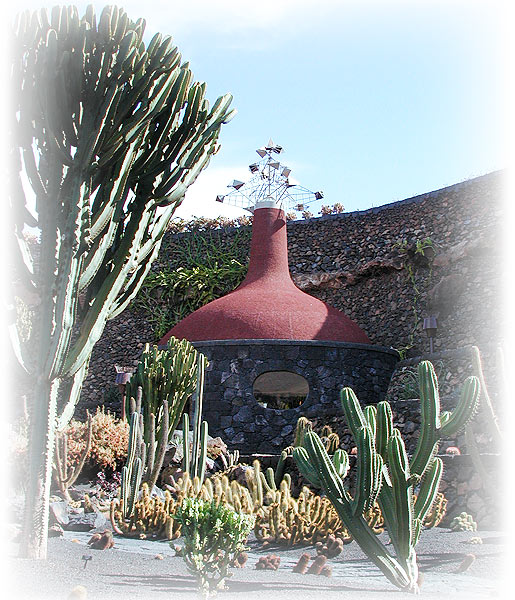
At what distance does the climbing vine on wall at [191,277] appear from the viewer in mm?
18234

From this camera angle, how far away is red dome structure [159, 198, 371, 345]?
13023 millimetres

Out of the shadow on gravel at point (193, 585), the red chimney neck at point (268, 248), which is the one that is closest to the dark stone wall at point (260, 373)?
the red chimney neck at point (268, 248)

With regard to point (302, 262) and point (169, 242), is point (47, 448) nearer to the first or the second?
point (302, 262)

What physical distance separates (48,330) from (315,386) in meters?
8.05

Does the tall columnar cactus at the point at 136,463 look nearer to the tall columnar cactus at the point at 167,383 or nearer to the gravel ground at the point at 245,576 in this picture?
the gravel ground at the point at 245,576

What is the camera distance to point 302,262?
18.0 m

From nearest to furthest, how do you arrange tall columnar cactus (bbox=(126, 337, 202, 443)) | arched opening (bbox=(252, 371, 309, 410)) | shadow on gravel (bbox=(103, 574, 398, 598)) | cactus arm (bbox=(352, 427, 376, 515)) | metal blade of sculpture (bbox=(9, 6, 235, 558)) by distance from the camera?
shadow on gravel (bbox=(103, 574, 398, 598)) < cactus arm (bbox=(352, 427, 376, 515)) < metal blade of sculpture (bbox=(9, 6, 235, 558)) < tall columnar cactus (bbox=(126, 337, 202, 443)) < arched opening (bbox=(252, 371, 309, 410))

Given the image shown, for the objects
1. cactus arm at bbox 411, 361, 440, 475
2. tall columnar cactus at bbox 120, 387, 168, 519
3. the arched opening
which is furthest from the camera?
the arched opening

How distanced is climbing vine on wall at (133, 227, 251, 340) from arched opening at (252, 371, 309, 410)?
16.6ft

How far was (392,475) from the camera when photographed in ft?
15.3

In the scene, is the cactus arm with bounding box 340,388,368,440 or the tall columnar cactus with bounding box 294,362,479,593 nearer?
the tall columnar cactus with bounding box 294,362,479,593

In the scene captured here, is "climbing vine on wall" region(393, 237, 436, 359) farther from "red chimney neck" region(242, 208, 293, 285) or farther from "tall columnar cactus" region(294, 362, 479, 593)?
"tall columnar cactus" region(294, 362, 479, 593)

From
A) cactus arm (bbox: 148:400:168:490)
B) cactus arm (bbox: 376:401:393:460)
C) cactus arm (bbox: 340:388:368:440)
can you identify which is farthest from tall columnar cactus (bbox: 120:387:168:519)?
cactus arm (bbox: 376:401:393:460)

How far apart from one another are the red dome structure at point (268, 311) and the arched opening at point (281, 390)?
95 centimetres
